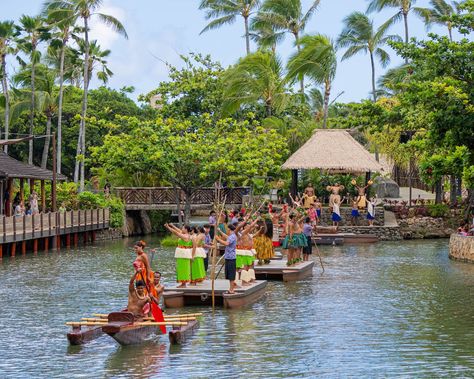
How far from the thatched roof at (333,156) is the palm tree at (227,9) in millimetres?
13993

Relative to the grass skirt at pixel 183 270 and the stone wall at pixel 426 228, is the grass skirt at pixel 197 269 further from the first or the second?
the stone wall at pixel 426 228

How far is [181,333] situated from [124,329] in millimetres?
1093

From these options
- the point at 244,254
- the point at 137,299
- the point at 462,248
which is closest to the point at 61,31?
the point at 462,248

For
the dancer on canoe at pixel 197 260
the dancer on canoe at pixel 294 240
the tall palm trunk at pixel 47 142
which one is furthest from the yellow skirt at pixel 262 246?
the tall palm trunk at pixel 47 142

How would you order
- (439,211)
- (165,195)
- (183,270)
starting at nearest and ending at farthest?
(183,270), (439,211), (165,195)

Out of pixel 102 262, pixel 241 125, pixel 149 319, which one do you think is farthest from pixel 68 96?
pixel 149 319

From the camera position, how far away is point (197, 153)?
4278cm

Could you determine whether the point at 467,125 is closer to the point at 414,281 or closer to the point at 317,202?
the point at 414,281

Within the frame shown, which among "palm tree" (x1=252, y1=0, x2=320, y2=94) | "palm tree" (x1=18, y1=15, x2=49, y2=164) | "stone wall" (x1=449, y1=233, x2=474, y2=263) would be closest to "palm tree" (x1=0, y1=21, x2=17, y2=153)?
"palm tree" (x1=18, y1=15, x2=49, y2=164)

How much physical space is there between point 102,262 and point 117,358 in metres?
17.5

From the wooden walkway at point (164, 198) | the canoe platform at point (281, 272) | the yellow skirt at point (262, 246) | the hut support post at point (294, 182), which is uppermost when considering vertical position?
the hut support post at point (294, 182)

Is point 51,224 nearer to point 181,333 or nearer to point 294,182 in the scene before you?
point 294,182

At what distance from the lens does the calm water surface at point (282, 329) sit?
16344 millimetres

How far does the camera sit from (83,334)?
58.7 ft
